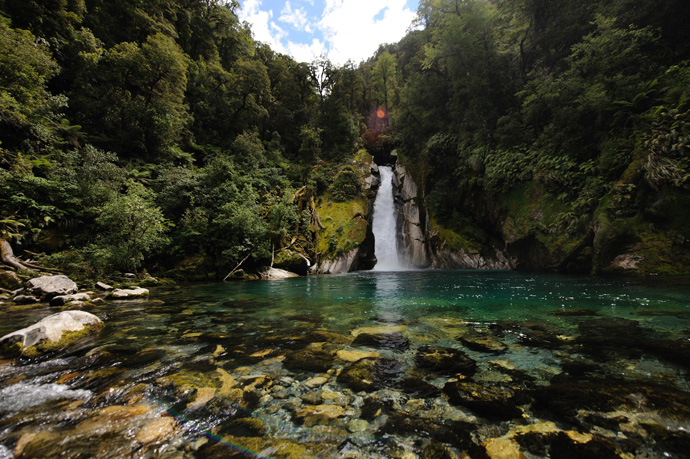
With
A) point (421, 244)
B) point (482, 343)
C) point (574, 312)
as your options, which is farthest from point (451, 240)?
point (482, 343)

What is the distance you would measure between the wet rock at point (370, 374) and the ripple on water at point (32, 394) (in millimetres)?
2482

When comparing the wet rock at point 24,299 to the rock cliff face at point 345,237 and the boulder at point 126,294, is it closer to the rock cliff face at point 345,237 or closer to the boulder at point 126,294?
Answer: the boulder at point 126,294

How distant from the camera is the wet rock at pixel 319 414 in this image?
2.10 metres

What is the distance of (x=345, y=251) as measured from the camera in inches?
691

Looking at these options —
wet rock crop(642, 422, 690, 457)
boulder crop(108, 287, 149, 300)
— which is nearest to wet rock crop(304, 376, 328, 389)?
wet rock crop(642, 422, 690, 457)

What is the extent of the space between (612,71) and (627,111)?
2052 mm

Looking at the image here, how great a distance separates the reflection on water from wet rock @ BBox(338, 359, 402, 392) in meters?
0.02

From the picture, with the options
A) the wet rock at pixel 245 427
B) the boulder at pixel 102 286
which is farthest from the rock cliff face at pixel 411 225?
the wet rock at pixel 245 427

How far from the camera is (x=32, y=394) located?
248cm

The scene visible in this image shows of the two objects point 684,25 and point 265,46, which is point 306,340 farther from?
point 265,46

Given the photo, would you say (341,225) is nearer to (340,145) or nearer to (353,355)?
(340,145)

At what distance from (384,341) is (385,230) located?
19322 millimetres

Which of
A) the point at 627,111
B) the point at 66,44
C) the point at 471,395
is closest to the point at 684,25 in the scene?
the point at 627,111

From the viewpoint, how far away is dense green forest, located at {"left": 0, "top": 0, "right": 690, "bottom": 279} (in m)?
9.55
